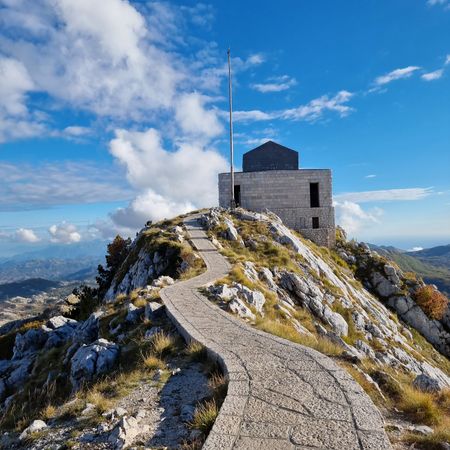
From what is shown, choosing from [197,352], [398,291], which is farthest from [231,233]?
[197,352]

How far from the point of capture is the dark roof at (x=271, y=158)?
4631cm

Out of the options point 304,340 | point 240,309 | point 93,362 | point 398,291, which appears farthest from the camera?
point 398,291

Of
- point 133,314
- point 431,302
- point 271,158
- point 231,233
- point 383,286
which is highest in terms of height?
point 271,158

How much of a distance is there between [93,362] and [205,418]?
21.3 feet

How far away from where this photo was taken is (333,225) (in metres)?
43.4

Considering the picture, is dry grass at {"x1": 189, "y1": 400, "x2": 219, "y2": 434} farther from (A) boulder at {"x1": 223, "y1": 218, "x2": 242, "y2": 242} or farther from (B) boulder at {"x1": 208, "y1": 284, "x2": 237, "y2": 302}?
(A) boulder at {"x1": 223, "y1": 218, "x2": 242, "y2": 242}

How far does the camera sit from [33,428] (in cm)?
733

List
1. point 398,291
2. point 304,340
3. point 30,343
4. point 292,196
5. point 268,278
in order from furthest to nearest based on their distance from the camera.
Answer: point 292,196
point 398,291
point 268,278
point 30,343
point 304,340

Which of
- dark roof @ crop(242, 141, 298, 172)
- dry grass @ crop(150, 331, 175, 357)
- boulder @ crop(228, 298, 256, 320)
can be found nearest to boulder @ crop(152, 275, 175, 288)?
boulder @ crop(228, 298, 256, 320)

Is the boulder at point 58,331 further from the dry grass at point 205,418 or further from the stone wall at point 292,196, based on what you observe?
the stone wall at point 292,196

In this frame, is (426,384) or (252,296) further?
(252,296)

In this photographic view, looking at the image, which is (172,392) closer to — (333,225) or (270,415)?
(270,415)

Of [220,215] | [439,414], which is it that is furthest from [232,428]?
[220,215]

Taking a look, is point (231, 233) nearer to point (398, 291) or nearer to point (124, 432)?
point (398, 291)
